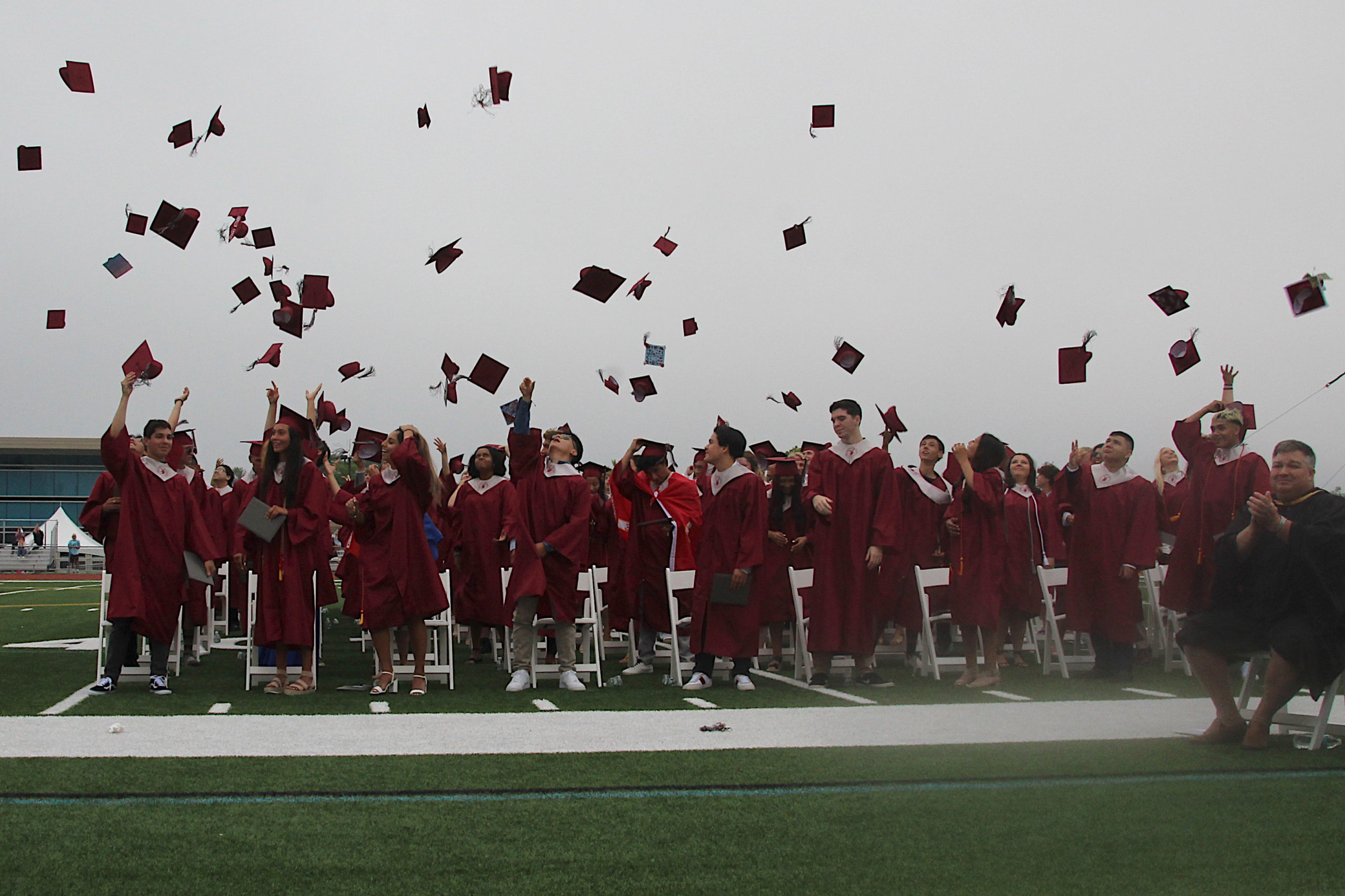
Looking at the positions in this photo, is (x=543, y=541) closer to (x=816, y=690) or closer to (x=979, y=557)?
(x=816, y=690)

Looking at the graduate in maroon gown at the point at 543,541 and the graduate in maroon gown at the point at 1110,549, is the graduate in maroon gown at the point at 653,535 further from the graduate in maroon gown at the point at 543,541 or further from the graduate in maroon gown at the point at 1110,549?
the graduate in maroon gown at the point at 1110,549

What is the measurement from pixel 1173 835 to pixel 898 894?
4.10 ft

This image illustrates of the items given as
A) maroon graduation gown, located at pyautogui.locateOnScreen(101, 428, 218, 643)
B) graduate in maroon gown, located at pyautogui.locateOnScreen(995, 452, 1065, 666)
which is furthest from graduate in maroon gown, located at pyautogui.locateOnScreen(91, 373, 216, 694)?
graduate in maroon gown, located at pyautogui.locateOnScreen(995, 452, 1065, 666)

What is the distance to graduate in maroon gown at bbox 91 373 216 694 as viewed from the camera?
27.1 ft

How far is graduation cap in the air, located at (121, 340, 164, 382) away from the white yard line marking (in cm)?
744

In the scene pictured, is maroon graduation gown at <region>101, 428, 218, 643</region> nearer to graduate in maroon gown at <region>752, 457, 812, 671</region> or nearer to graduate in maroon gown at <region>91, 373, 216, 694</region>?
graduate in maroon gown at <region>91, 373, 216, 694</region>

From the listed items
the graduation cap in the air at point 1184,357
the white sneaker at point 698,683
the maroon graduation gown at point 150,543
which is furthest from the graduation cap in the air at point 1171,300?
the maroon graduation gown at point 150,543

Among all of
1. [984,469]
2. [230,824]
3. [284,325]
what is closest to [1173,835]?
[230,824]

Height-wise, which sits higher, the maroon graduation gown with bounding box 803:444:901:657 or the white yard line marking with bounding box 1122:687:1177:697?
the maroon graduation gown with bounding box 803:444:901:657

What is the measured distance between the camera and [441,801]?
4.57m

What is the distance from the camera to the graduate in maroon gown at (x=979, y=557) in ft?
29.5

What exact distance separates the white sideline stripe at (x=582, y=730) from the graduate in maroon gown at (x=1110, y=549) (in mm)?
1848

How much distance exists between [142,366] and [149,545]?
52.2 inches

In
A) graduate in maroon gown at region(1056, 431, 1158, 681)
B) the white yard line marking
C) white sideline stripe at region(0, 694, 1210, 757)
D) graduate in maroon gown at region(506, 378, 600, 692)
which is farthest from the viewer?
graduate in maroon gown at region(1056, 431, 1158, 681)
